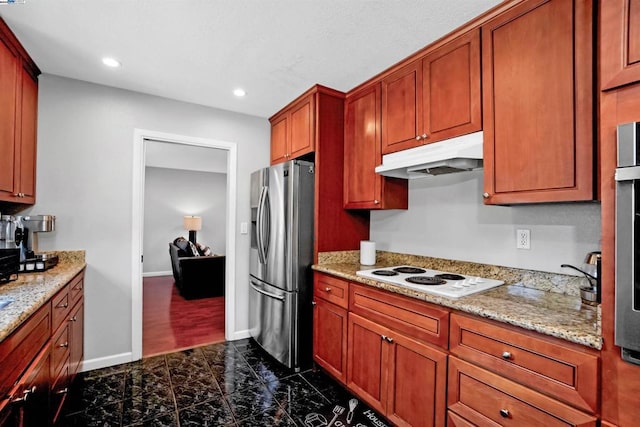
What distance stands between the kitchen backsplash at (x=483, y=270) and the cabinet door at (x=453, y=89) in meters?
0.90

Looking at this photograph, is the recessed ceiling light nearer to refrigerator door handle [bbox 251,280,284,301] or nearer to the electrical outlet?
refrigerator door handle [bbox 251,280,284,301]

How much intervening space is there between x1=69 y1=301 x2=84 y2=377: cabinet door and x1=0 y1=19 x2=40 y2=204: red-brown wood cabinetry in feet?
2.89

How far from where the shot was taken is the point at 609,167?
1077 millimetres

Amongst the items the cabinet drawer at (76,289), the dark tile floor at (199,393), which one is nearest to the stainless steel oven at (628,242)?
the dark tile floor at (199,393)

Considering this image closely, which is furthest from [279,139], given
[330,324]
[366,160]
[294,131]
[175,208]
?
[175,208]

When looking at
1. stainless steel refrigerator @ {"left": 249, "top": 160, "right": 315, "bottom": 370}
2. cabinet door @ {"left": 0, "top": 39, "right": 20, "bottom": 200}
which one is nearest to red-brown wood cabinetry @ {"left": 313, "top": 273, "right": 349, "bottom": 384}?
stainless steel refrigerator @ {"left": 249, "top": 160, "right": 315, "bottom": 370}

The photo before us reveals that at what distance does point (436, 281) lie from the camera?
75.2 inches

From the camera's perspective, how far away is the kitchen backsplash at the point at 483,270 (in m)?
1.70

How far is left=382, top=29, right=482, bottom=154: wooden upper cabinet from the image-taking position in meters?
1.84

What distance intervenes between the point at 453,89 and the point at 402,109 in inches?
16.2

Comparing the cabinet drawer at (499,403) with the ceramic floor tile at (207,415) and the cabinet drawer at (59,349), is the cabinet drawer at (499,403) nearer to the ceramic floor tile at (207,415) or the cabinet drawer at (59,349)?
the ceramic floor tile at (207,415)

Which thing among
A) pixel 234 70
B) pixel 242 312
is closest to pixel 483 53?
pixel 234 70

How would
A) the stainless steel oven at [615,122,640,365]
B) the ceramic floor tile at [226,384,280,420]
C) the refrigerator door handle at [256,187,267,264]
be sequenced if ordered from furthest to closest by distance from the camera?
the refrigerator door handle at [256,187,267,264] < the ceramic floor tile at [226,384,280,420] < the stainless steel oven at [615,122,640,365]

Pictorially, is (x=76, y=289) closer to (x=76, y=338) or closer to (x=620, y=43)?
(x=76, y=338)
